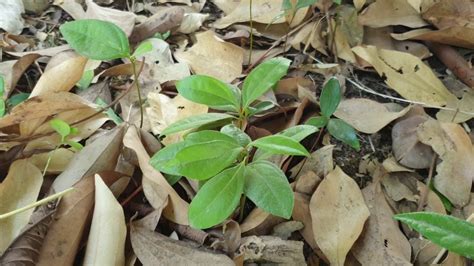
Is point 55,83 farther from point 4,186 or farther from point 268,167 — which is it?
point 268,167

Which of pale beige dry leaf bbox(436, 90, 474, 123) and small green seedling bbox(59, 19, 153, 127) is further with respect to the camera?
pale beige dry leaf bbox(436, 90, 474, 123)

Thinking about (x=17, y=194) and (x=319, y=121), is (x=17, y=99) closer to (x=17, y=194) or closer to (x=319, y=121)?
(x=17, y=194)

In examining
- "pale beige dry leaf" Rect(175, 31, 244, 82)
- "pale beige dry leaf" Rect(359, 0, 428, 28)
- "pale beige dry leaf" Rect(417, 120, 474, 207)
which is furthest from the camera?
"pale beige dry leaf" Rect(359, 0, 428, 28)

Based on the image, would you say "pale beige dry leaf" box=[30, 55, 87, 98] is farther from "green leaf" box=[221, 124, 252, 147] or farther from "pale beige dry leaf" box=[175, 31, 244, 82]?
"green leaf" box=[221, 124, 252, 147]

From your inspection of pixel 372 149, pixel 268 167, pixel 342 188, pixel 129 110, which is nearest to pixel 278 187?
pixel 268 167

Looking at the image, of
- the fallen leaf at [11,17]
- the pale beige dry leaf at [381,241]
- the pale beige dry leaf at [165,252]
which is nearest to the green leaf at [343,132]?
the pale beige dry leaf at [381,241]

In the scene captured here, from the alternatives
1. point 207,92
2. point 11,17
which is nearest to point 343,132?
point 207,92

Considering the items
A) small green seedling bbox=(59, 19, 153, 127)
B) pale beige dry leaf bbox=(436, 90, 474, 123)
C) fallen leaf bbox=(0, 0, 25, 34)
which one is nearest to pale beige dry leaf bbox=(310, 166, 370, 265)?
pale beige dry leaf bbox=(436, 90, 474, 123)

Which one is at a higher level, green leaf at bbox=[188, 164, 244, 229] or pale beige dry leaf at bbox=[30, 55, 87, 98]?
green leaf at bbox=[188, 164, 244, 229]
